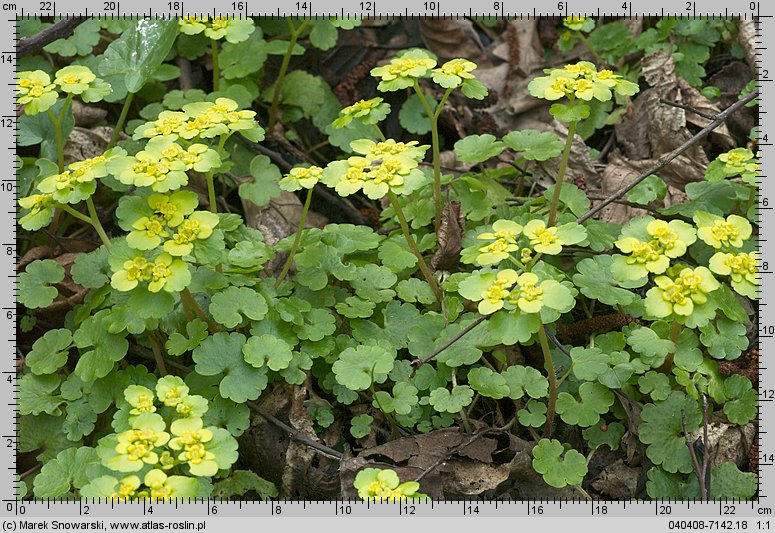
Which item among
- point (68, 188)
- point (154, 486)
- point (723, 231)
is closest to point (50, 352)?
point (68, 188)

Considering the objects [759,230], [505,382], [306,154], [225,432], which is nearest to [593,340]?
[505,382]

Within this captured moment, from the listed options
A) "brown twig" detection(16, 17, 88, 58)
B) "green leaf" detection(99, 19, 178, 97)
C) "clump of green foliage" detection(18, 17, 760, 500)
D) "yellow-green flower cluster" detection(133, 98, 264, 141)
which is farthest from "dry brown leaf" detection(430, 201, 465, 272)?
"brown twig" detection(16, 17, 88, 58)

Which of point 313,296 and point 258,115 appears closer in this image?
point 313,296

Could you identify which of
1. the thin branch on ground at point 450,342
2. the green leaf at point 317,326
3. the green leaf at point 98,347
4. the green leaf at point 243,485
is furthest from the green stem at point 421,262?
the green leaf at point 98,347

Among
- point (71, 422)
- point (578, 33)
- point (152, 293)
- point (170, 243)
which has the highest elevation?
point (578, 33)

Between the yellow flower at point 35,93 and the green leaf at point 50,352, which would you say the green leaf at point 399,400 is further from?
the yellow flower at point 35,93

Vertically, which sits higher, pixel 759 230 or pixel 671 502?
pixel 759 230

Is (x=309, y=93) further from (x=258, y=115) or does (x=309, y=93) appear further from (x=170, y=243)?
(x=170, y=243)
